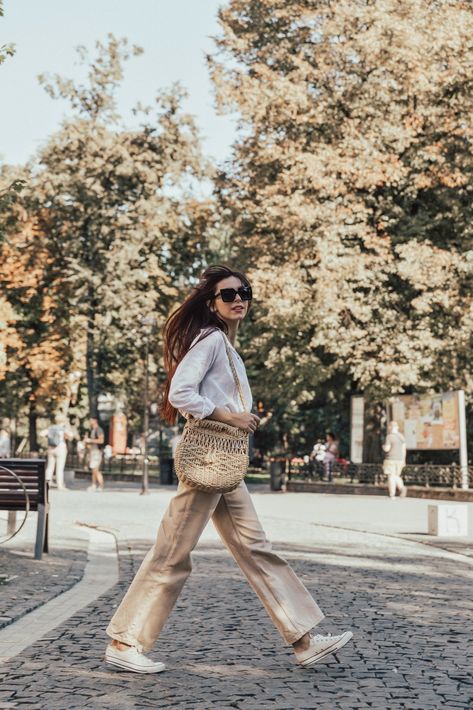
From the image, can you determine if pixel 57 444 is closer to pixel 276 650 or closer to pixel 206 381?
pixel 276 650

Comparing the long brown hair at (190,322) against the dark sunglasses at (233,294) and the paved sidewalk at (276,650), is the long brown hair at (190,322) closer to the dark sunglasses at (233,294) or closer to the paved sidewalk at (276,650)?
the dark sunglasses at (233,294)

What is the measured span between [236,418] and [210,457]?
21cm

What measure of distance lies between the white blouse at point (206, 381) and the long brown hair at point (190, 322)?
0.10 metres

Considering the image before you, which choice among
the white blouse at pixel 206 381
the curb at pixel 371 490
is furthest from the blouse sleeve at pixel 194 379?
the curb at pixel 371 490

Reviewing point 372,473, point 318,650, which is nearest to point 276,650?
point 318,650

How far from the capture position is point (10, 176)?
4038 centimetres

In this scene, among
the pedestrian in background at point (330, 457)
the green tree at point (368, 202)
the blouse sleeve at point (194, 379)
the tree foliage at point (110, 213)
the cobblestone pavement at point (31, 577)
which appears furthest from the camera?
the tree foliage at point (110, 213)

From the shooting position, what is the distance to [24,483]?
37.9ft

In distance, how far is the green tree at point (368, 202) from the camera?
28.7 meters

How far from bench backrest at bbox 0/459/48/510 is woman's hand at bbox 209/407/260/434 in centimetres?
592

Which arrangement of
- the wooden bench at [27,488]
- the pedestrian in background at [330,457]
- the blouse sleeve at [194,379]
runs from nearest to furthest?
the blouse sleeve at [194,379] < the wooden bench at [27,488] < the pedestrian in background at [330,457]

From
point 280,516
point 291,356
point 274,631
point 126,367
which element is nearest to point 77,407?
point 126,367

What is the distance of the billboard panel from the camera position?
28423mm

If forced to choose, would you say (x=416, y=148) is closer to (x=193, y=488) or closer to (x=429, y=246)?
(x=429, y=246)
